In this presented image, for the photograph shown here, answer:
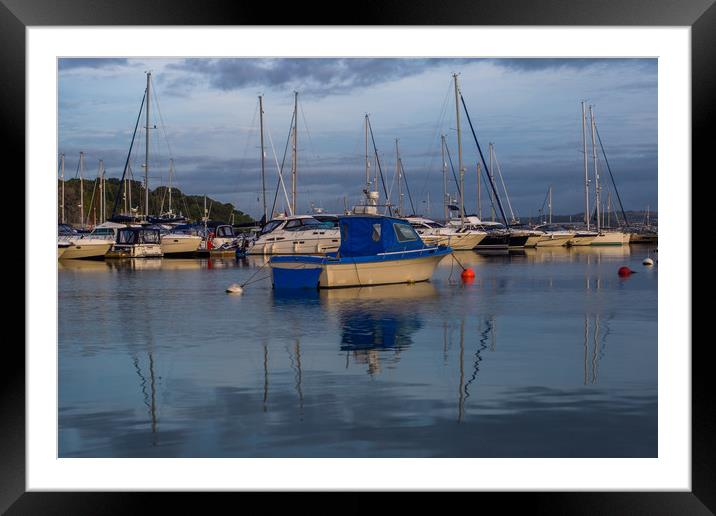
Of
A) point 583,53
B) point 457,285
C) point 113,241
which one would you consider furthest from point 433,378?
Result: point 113,241

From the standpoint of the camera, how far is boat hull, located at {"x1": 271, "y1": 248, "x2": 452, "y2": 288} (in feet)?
65.1

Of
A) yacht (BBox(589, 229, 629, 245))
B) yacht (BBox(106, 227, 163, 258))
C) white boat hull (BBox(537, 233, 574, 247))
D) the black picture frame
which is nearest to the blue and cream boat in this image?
the black picture frame

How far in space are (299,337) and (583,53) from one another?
267 inches

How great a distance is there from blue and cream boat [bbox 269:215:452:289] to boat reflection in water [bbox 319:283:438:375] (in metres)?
0.31

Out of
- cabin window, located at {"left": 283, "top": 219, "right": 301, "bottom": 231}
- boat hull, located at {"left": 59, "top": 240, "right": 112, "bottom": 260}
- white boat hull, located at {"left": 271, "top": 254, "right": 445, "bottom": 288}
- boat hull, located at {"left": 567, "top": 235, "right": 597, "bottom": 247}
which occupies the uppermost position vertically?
cabin window, located at {"left": 283, "top": 219, "right": 301, "bottom": 231}

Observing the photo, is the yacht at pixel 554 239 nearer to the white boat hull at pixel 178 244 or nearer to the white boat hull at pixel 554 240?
the white boat hull at pixel 554 240

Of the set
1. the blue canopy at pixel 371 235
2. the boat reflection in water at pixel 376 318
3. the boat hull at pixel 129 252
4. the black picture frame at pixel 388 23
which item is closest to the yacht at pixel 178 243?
the boat hull at pixel 129 252

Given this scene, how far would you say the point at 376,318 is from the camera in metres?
14.8

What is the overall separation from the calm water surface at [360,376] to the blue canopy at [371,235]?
4.38 ft

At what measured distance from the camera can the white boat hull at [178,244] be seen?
43.0 meters

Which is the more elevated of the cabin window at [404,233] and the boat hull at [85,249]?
the cabin window at [404,233]

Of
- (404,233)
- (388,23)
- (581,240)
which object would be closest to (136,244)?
(404,233)

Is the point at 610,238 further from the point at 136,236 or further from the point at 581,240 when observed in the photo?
the point at 136,236

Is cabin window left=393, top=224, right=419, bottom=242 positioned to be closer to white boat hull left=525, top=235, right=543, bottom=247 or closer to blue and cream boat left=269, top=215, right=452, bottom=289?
blue and cream boat left=269, top=215, right=452, bottom=289
